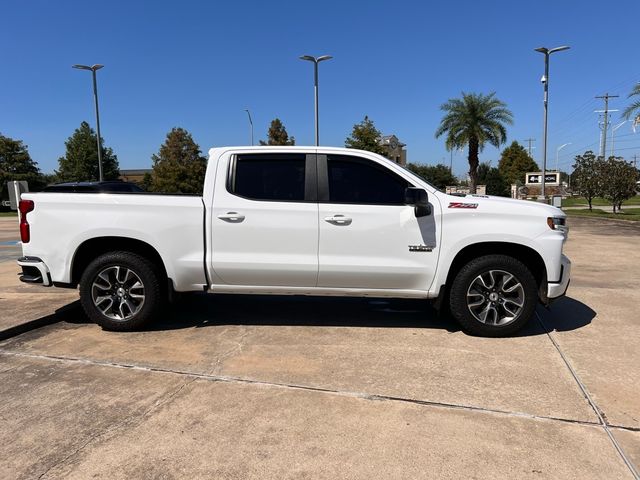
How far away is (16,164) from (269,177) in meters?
49.8

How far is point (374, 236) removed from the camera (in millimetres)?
4945

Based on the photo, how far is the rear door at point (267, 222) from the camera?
5004 mm

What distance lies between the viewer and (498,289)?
5000 mm

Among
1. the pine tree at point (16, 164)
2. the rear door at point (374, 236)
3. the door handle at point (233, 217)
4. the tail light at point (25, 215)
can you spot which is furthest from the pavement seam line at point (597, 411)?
the pine tree at point (16, 164)

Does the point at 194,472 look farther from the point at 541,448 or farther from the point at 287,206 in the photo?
the point at 287,206

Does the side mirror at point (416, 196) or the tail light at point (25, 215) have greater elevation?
the side mirror at point (416, 196)

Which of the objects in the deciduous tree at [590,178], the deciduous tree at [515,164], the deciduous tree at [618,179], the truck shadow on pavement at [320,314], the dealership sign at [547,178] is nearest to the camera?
the truck shadow on pavement at [320,314]

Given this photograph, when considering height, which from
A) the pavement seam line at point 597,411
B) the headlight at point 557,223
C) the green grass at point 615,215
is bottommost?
the green grass at point 615,215

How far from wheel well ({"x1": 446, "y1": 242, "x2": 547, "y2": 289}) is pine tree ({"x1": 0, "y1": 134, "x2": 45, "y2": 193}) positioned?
1927 inches

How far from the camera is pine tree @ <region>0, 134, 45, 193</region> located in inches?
1779

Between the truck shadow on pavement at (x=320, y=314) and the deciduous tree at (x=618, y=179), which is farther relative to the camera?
the deciduous tree at (x=618, y=179)

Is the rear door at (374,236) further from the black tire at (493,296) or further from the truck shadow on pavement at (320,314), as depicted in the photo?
the truck shadow on pavement at (320,314)

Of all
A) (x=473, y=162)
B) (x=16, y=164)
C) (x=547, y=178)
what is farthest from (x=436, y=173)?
(x=16, y=164)

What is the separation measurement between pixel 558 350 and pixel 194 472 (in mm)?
3566
